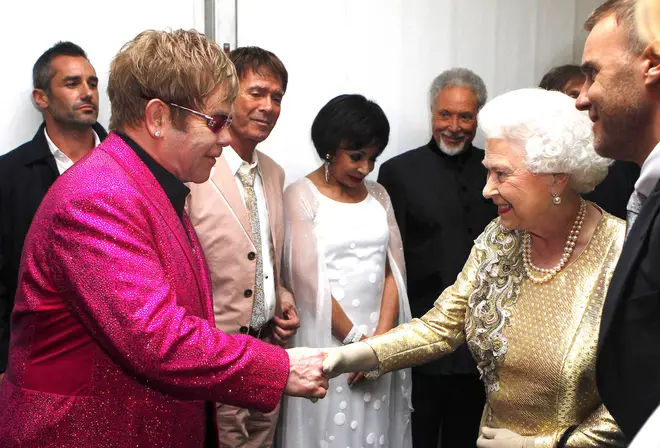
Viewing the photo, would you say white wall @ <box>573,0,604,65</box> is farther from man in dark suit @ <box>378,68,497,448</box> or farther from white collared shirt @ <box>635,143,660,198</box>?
white collared shirt @ <box>635,143,660,198</box>

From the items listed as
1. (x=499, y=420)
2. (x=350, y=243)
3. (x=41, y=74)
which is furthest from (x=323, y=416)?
(x=41, y=74)

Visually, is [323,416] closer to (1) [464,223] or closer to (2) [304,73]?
(1) [464,223]

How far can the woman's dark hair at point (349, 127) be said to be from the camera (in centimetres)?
295

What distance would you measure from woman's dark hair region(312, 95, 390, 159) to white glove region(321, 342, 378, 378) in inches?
41.8

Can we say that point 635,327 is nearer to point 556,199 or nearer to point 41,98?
point 556,199

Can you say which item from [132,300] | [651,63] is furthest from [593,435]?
[132,300]

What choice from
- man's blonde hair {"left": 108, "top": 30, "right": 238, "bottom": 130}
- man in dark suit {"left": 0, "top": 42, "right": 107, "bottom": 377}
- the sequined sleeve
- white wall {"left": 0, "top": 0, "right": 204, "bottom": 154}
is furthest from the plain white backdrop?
the sequined sleeve

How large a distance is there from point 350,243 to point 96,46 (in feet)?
4.32

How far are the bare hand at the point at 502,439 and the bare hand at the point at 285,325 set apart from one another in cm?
96

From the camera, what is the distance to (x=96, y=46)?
3.09 metres

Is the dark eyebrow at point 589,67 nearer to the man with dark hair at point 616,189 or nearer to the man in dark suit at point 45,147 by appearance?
the man with dark hair at point 616,189

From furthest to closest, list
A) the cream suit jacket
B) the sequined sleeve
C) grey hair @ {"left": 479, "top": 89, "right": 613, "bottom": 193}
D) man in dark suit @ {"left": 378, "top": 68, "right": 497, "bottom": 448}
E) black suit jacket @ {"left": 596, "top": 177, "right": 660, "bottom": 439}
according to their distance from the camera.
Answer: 1. man in dark suit @ {"left": 378, "top": 68, "right": 497, "bottom": 448}
2. the cream suit jacket
3. grey hair @ {"left": 479, "top": 89, "right": 613, "bottom": 193}
4. the sequined sleeve
5. black suit jacket @ {"left": 596, "top": 177, "right": 660, "bottom": 439}

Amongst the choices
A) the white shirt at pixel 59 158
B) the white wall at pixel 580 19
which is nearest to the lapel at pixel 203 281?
the white shirt at pixel 59 158

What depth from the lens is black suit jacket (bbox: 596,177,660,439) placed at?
1374 mm
